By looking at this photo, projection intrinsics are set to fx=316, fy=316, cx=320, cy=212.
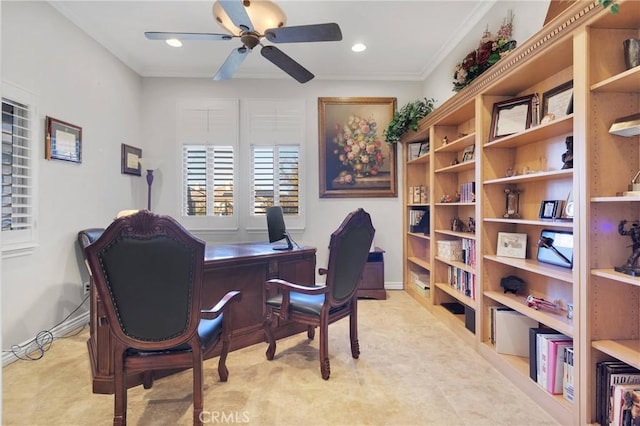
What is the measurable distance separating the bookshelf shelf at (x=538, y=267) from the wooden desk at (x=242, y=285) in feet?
5.07

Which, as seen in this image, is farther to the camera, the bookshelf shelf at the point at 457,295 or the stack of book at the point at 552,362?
the bookshelf shelf at the point at 457,295

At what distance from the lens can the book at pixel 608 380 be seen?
62.2 inches

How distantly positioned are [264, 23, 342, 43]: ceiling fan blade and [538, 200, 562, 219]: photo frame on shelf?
1878mm

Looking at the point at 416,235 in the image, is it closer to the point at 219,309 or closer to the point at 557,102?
the point at 557,102

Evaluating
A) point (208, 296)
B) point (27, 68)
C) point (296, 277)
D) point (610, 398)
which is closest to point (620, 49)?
point (610, 398)

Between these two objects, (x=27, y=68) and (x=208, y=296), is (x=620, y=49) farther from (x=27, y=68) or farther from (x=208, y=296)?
(x=27, y=68)

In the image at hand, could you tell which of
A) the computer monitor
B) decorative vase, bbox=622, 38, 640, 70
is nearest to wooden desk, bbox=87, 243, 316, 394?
the computer monitor

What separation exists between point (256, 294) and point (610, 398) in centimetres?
227

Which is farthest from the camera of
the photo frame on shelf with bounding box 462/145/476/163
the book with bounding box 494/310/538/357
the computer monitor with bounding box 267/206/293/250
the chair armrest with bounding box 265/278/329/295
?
the photo frame on shelf with bounding box 462/145/476/163

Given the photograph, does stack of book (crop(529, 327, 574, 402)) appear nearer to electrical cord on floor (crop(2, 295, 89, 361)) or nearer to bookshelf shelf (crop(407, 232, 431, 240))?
bookshelf shelf (crop(407, 232, 431, 240))

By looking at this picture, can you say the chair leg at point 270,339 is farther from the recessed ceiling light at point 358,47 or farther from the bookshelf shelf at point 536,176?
the recessed ceiling light at point 358,47

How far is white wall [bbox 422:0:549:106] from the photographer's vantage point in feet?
7.96

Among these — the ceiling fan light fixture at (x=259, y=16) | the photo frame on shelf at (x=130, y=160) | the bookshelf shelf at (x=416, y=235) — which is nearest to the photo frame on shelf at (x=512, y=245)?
the bookshelf shelf at (x=416, y=235)

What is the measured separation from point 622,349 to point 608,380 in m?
0.18
